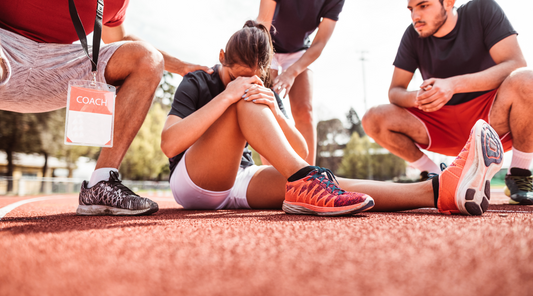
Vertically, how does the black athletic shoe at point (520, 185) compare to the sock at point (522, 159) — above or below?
below

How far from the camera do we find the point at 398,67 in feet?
10.6

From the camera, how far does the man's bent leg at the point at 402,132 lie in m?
3.01

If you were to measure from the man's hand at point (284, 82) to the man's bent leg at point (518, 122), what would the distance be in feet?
5.62

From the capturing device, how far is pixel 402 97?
2953mm

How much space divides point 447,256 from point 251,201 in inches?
60.9

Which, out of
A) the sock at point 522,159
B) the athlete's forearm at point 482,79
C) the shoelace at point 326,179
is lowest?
the shoelace at point 326,179

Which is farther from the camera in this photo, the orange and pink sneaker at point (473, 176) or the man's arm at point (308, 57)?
the man's arm at point (308, 57)

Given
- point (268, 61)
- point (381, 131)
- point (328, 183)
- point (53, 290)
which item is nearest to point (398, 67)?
point (381, 131)

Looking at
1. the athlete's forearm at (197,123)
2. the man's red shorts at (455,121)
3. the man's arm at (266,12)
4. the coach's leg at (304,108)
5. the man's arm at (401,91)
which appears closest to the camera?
the athlete's forearm at (197,123)

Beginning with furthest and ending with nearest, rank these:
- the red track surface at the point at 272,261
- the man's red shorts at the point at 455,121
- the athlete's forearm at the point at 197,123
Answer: the man's red shorts at the point at 455,121, the athlete's forearm at the point at 197,123, the red track surface at the point at 272,261

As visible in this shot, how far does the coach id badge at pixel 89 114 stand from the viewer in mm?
1432

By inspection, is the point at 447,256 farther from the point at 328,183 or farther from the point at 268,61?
the point at 268,61

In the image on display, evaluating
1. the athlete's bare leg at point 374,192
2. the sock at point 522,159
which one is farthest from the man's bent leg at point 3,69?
the sock at point 522,159

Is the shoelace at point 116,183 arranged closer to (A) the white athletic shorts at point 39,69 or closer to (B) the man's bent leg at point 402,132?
(A) the white athletic shorts at point 39,69
